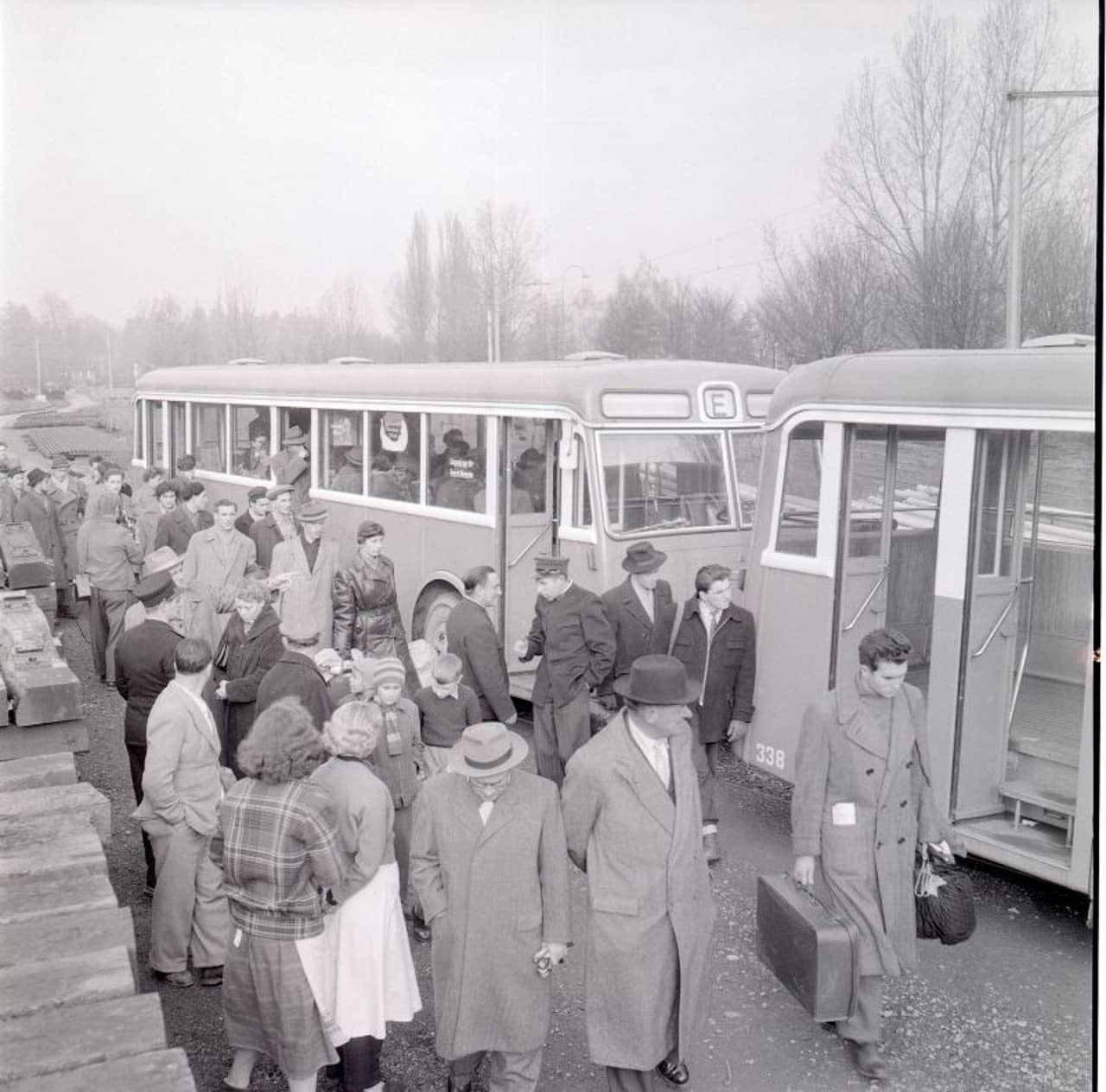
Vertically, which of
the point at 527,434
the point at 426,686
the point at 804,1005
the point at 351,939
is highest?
the point at 527,434

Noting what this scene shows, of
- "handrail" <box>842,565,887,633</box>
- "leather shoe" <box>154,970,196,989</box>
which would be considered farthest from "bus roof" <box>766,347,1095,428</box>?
"leather shoe" <box>154,970,196,989</box>

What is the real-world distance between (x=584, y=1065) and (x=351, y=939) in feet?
3.92

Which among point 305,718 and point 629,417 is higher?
point 629,417

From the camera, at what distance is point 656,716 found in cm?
406

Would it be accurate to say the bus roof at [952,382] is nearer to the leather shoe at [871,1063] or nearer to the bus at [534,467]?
the bus at [534,467]

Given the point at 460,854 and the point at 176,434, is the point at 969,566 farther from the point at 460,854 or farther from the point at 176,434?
the point at 176,434

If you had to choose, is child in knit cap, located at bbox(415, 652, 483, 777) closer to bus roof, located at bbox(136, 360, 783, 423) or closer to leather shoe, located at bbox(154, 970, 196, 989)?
leather shoe, located at bbox(154, 970, 196, 989)

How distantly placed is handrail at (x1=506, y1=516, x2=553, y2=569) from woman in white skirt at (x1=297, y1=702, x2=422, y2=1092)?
470 cm

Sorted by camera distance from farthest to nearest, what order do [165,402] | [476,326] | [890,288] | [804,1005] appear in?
[476,326] → [890,288] → [165,402] → [804,1005]

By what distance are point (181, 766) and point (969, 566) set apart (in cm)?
390

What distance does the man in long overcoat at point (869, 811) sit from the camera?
178 inches

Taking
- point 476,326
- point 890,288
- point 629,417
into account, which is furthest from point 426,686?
point 476,326

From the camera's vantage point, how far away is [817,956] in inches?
174

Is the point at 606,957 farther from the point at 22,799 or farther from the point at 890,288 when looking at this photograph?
the point at 890,288
